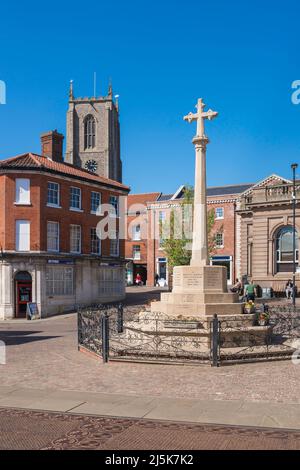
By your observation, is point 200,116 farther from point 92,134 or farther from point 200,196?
point 92,134

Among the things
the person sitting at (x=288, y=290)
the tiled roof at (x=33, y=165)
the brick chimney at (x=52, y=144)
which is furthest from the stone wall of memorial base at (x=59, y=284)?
the person sitting at (x=288, y=290)

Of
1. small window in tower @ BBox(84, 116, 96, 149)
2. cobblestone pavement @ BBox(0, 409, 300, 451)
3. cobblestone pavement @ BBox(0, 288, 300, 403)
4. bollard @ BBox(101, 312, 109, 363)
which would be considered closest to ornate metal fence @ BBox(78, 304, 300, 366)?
bollard @ BBox(101, 312, 109, 363)

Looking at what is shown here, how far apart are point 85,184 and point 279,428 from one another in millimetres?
29793

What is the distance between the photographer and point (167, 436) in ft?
24.2

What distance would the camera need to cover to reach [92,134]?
280 ft

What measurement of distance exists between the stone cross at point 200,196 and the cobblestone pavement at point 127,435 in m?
8.71

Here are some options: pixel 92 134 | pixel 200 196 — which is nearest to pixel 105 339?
pixel 200 196

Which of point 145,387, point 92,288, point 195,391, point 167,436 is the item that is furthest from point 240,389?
point 92,288

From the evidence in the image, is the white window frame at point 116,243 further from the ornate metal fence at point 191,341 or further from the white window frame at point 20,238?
the ornate metal fence at point 191,341

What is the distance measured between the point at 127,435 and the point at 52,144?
3317cm

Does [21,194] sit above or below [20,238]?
above

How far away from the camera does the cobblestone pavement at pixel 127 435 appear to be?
6.96 metres

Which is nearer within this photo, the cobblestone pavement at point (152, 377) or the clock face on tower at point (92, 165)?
the cobblestone pavement at point (152, 377)

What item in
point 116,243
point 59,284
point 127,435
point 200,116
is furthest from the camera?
point 116,243
